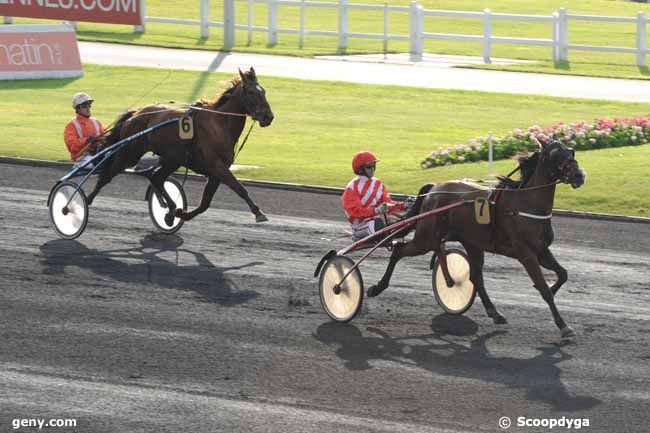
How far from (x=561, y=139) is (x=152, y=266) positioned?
329 inches

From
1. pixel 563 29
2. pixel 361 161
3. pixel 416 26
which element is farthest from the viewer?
pixel 416 26

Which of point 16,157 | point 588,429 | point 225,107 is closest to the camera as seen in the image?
point 588,429

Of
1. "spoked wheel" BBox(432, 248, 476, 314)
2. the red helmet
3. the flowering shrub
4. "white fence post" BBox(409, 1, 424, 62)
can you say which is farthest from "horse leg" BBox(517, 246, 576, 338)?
"white fence post" BBox(409, 1, 424, 62)

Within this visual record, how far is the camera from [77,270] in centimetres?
1227

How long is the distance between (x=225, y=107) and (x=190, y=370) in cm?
475

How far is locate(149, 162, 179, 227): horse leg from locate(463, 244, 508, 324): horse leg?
4.51m

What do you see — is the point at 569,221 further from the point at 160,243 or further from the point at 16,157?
the point at 16,157

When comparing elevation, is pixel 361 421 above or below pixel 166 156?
below

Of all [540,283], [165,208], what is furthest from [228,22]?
[540,283]

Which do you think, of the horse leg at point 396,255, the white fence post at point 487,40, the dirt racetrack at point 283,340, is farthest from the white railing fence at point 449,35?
the horse leg at point 396,255

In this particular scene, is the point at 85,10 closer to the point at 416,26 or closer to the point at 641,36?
the point at 416,26

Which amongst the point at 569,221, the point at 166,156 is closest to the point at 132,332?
the point at 166,156

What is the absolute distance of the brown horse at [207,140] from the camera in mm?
13219

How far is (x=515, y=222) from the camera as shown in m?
9.93
